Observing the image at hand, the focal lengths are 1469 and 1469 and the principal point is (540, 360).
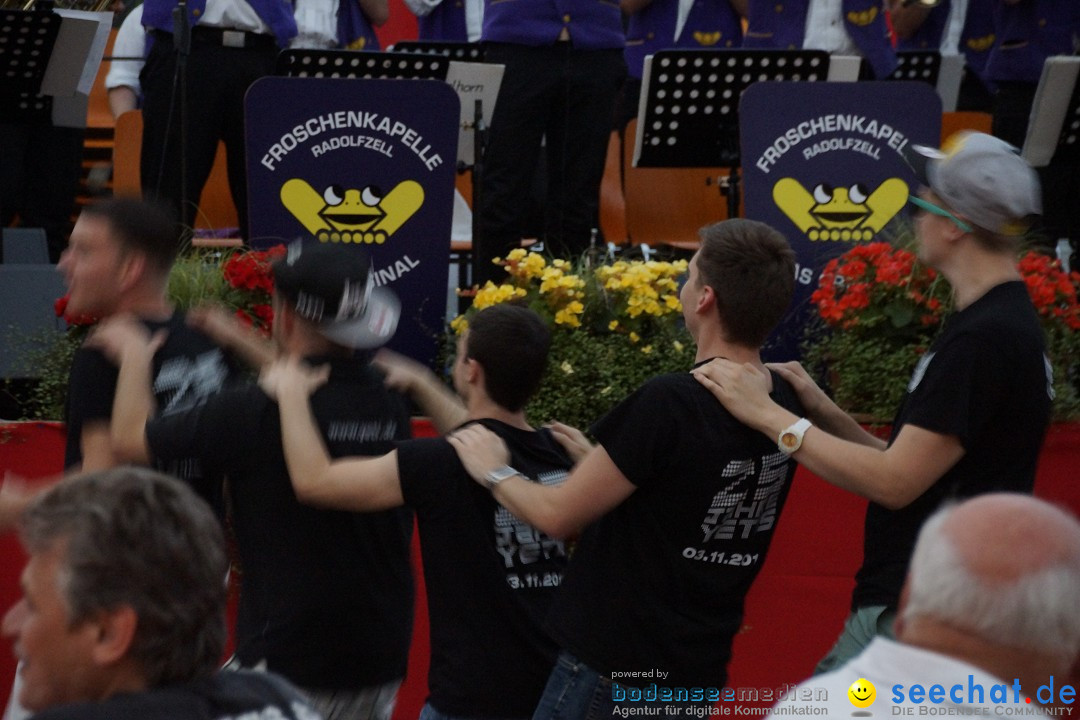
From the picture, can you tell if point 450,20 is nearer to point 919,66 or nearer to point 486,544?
point 919,66

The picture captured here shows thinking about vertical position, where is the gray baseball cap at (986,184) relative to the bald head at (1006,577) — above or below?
above

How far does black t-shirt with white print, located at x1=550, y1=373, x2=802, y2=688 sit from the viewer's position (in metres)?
3.30

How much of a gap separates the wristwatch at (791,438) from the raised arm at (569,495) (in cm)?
35

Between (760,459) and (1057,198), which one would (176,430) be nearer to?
(760,459)

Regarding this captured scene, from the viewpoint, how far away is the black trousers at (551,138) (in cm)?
746

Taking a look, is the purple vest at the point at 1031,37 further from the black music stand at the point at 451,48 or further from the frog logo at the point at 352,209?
the frog logo at the point at 352,209

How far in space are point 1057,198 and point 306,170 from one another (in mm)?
4479

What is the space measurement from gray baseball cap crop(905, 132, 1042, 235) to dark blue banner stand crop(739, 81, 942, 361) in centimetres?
281

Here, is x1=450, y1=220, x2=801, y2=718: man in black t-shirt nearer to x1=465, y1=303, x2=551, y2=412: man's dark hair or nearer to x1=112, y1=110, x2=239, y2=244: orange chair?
x1=465, y1=303, x2=551, y2=412: man's dark hair

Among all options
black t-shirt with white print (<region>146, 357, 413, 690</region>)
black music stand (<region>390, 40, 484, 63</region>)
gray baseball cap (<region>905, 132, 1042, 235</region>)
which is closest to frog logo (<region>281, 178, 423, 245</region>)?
black music stand (<region>390, 40, 484, 63</region>)

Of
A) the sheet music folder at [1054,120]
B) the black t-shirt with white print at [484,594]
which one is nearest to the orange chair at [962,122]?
the sheet music folder at [1054,120]

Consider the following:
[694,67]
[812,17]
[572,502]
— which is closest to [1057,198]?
[812,17]

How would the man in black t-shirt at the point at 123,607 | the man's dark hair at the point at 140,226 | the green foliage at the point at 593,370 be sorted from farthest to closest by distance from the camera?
the green foliage at the point at 593,370 < the man's dark hair at the point at 140,226 < the man in black t-shirt at the point at 123,607

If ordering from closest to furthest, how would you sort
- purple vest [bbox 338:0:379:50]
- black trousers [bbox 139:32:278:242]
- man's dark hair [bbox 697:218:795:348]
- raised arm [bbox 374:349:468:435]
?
man's dark hair [bbox 697:218:795:348], raised arm [bbox 374:349:468:435], black trousers [bbox 139:32:278:242], purple vest [bbox 338:0:379:50]
